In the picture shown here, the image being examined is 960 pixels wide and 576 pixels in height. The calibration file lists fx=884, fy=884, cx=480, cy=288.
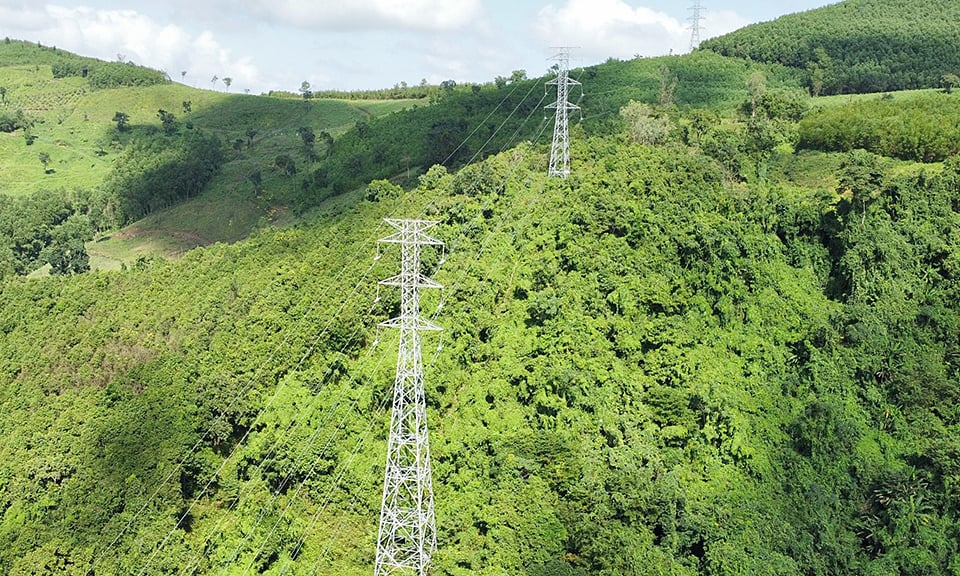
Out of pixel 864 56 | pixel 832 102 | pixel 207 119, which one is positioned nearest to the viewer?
pixel 832 102

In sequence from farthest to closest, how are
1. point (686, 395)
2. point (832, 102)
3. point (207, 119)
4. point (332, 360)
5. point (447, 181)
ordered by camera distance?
point (207, 119) → point (832, 102) → point (447, 181) → point (332, 360) → point (686, 395)

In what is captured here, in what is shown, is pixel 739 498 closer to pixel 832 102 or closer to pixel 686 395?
pixel 686 395

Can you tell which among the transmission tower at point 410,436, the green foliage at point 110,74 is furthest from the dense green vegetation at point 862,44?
the green foliage at point 110,74

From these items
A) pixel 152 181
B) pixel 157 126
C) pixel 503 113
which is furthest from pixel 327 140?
pixel 157 126

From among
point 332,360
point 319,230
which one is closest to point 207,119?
point 319,230

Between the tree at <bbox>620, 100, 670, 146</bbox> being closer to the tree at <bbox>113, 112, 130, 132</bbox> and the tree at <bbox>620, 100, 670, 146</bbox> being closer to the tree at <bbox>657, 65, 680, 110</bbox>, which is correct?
the tree at <bbox>657, 65, 680, 110</bbox>

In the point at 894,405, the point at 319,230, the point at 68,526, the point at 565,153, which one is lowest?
the point at 68,526
